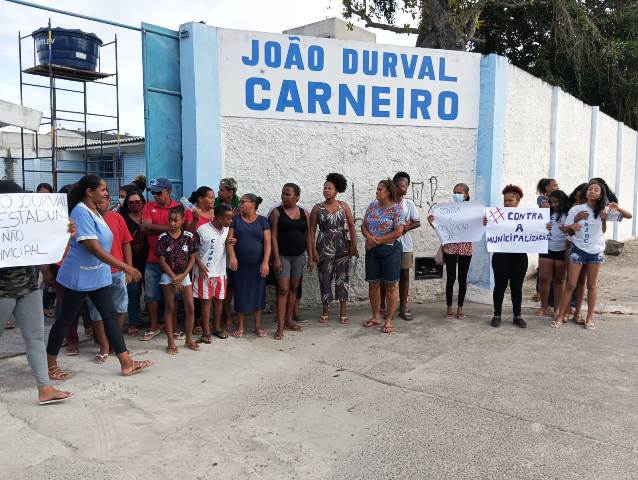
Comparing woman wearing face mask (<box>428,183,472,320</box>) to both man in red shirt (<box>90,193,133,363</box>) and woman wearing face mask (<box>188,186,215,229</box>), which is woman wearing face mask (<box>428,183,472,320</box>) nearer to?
woman wearing face mask (<box>188,186,215,229</box>)

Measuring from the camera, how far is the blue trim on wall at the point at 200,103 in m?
6.03

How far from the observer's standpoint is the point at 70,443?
324cm

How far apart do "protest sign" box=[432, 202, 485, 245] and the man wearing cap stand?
2.86 meters

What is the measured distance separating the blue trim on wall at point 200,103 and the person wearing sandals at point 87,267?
1982 mm

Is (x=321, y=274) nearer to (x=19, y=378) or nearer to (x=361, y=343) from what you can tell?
(x=361, y=343)

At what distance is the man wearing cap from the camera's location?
5.22 metres

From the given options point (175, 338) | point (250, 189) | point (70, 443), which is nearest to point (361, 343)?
point (175, 338)

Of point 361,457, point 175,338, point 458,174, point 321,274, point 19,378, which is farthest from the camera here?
point 458,174

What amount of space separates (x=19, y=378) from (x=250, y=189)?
3137 millimetres

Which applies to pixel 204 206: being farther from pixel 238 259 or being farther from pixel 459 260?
pixel 459 260

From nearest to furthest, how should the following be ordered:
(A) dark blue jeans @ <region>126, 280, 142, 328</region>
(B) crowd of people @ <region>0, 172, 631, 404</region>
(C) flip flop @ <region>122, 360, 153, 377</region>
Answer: (B) crowd of people @ <region>0, 172, 631, 404</region> < (C) flip flop @ <region>122, 360, 153, 377</region> < (A) dark blue jeans @ <region>126, 280, 142, 328</region>

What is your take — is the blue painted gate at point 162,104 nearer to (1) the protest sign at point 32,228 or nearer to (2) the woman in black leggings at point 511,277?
(1) the protest sign at point 32,228

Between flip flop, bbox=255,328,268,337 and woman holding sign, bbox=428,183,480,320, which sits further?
woman holding sign, bbox=428,183,480,320

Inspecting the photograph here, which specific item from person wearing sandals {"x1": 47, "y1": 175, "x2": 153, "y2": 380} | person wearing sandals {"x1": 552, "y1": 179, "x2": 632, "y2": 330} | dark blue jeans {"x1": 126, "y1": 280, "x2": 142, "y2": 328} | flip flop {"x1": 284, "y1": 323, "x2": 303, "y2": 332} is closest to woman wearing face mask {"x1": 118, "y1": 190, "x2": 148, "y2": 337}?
dark blue jeans {"x1": 126, "y1": 280, "x2": 142, "y2": 328}
